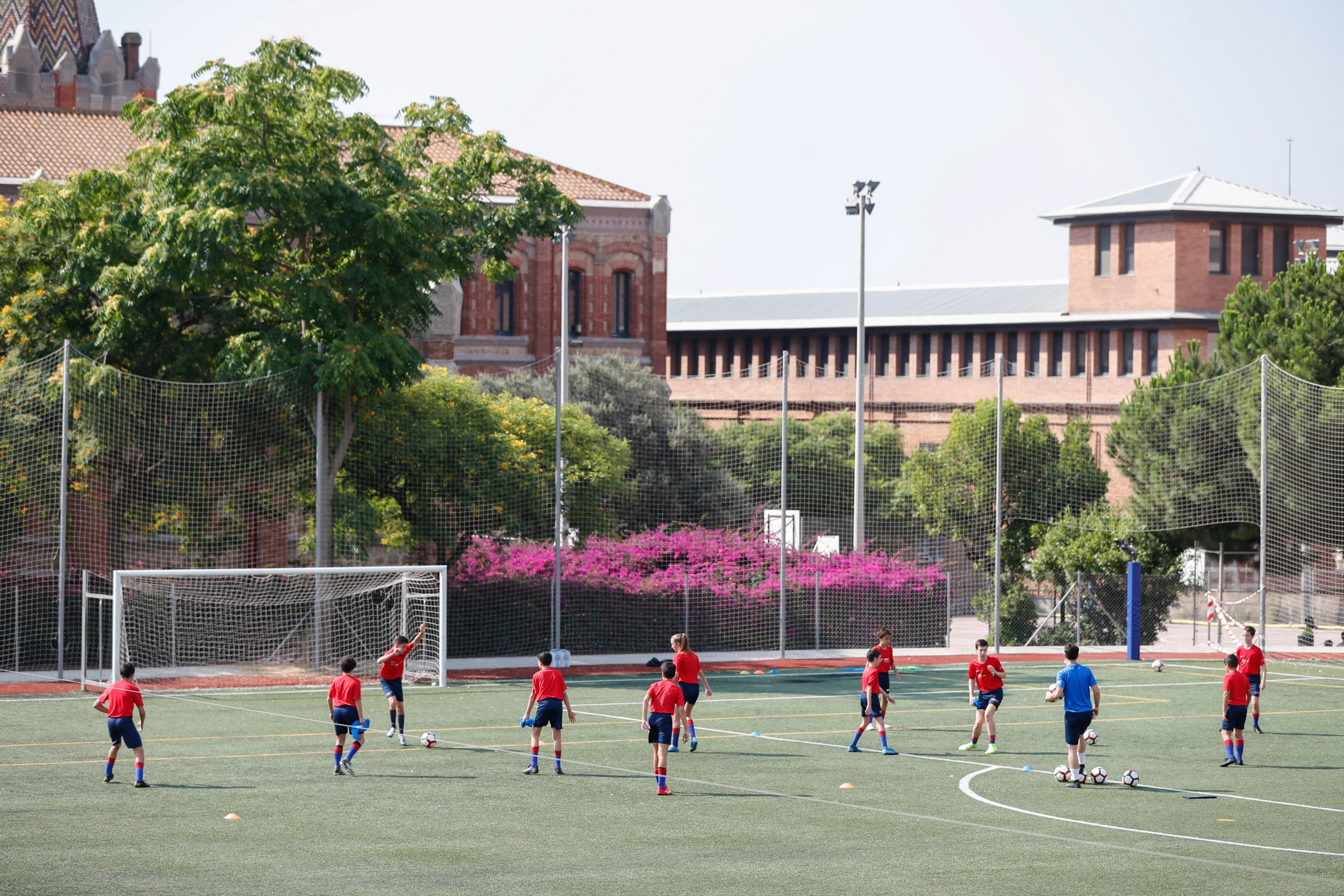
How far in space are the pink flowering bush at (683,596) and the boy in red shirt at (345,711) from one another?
15726 mm

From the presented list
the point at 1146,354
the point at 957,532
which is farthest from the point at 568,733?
the point at 1146,354

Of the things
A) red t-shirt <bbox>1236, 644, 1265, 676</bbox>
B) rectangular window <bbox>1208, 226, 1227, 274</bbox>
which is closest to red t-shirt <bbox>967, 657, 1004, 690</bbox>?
red t-shirt <bbox>1236, 644, 1265, 676</bbox>

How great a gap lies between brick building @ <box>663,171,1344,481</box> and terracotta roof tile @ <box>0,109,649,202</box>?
24941 millimetres

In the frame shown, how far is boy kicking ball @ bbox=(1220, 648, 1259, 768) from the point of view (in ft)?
65.9

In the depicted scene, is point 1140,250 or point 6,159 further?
point 1140,250

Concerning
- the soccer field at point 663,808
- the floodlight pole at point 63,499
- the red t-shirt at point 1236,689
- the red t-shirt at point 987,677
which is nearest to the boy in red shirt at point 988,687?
the red t-shirt at point 987,677

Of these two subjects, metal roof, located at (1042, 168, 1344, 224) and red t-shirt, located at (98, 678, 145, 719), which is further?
metal roof, located at (1042, 168, 1344, 224)

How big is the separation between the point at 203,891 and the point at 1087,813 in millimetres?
8858

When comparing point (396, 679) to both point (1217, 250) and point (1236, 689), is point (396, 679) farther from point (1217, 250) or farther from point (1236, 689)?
point (1217, 250)

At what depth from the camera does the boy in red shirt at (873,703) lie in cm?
2108

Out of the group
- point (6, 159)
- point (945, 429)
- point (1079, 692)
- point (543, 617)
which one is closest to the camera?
point (1079, 692)

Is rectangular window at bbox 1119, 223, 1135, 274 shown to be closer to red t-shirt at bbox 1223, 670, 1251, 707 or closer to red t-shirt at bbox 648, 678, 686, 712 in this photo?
red t-shirt at bbox 1223, 670, 1251, 707

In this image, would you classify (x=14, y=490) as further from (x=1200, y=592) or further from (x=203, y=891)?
(x=1200, y=592)

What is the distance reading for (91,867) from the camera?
1330cm
